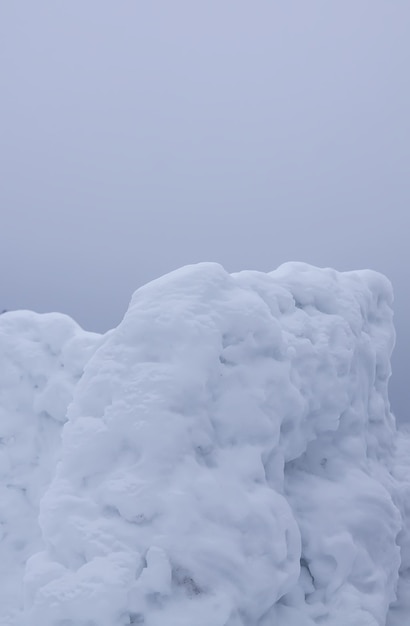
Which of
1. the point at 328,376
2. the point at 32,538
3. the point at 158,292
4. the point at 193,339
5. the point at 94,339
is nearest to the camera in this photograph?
the point at 193,339

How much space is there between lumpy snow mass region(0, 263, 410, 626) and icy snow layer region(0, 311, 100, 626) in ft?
0.11

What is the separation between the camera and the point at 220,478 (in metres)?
3.87

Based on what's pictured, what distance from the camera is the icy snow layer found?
18.6 feet

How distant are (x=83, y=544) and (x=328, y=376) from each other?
241cm

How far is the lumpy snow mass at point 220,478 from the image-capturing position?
358cm

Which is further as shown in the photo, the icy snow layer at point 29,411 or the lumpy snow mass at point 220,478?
the icy snow layer at point 29,411

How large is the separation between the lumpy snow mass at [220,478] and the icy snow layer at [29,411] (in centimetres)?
3

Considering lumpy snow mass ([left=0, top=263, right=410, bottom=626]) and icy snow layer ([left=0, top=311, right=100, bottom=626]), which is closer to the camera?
lumpy snow mass ([left=0, top=263, right=410, bottom=626])

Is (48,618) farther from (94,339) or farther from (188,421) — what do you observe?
(94,339)

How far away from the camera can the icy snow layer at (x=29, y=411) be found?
5656mm

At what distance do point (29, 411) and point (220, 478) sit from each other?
3.18 meters

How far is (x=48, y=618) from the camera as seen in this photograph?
11.2ft

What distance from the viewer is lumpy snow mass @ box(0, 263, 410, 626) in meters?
3.58

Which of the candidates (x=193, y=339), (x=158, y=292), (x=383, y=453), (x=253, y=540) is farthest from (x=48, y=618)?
(x=383, y=453)
